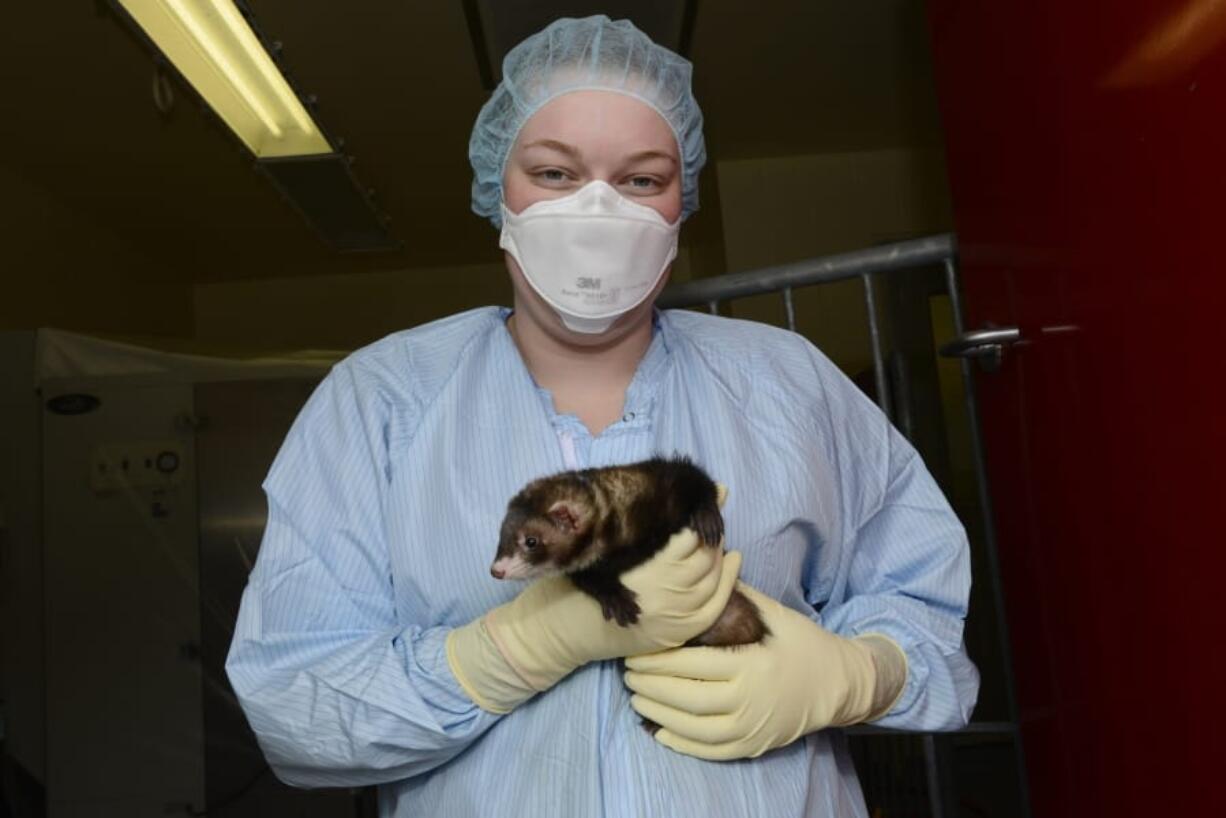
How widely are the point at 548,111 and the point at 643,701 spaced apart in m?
0.81

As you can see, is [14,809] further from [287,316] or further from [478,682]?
[287,316]

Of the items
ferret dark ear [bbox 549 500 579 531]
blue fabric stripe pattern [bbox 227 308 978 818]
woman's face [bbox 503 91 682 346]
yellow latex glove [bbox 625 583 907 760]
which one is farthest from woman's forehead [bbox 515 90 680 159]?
yellow latex glove [bbox 625 583 907 760]

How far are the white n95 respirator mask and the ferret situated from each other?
281 millimetres

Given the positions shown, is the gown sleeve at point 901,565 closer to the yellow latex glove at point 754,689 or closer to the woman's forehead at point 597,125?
the yellow latex glove at point 754,689

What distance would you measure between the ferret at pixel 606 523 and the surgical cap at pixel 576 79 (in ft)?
1.78

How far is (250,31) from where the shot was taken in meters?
2.79

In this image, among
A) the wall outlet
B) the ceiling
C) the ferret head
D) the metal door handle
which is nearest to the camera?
the ferret head

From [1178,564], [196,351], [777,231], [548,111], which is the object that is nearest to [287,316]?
[196,351]

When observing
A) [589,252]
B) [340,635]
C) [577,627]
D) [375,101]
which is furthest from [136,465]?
[577,627]

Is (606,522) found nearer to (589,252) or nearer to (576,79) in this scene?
(589,252)

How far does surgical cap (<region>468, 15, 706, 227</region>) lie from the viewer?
1.40m

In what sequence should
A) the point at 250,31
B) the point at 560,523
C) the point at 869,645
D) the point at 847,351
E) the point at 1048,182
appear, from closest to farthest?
the point at 560,523, the point at 869,645, the point at 1048,182, the point at 250,31, the point at 847,351

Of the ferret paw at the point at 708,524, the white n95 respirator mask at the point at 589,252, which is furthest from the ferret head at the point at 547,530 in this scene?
the white n95 respirator mask at the point at 589,252

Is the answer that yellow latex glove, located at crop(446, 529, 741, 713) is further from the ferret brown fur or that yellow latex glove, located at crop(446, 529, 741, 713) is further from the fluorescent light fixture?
the fluorescent light fixture
